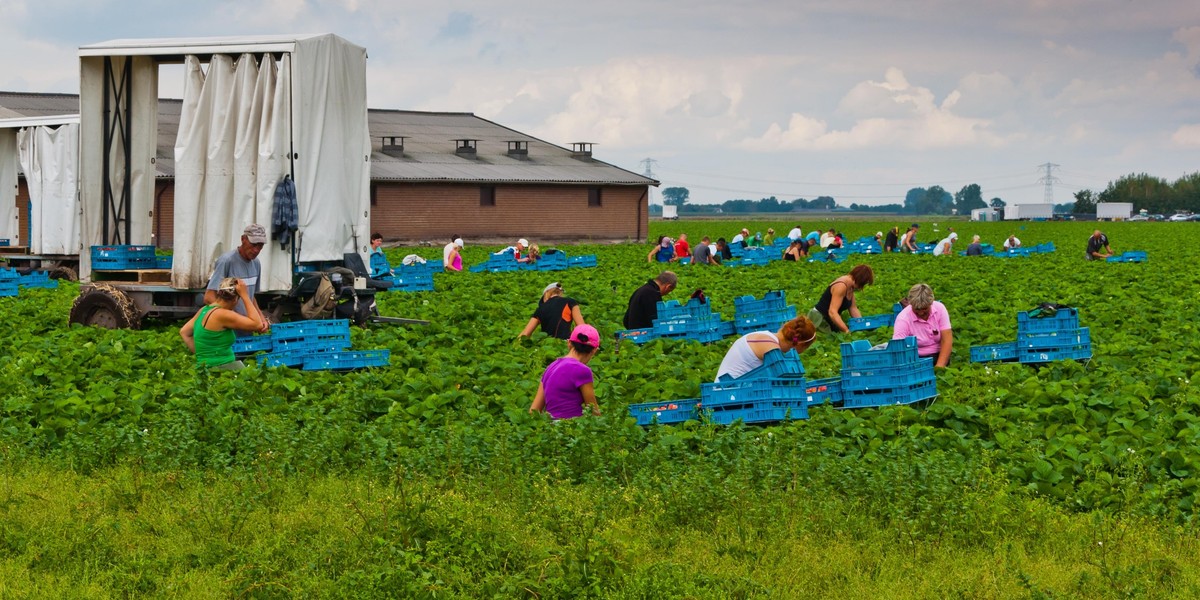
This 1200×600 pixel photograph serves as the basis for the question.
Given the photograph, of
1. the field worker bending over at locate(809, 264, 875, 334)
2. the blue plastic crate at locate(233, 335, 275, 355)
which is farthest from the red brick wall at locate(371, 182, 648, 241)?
the blue plastic crate at locate(233, 335, 275, 355)

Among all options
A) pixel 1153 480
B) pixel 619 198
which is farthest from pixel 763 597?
pixel 619 198

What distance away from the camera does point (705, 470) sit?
296 inches

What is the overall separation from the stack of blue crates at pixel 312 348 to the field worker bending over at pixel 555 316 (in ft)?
7.19

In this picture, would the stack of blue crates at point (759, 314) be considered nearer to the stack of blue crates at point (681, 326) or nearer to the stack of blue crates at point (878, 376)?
the stack of blue crates at point (681, 326)

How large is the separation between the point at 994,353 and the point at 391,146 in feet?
135

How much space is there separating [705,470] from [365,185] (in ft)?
29.8

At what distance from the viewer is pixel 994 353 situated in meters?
12.0

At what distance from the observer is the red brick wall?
46.3m

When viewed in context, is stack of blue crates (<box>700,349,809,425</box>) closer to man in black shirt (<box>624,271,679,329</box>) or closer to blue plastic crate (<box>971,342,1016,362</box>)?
blue plastic crate (<box>971,342,1016,362</box>)

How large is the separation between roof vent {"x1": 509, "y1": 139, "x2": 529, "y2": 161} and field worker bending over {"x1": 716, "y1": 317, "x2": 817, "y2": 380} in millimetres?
44828

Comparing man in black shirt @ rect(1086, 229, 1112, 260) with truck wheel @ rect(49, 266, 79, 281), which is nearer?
truck wheel @ rect(49, 266, 79, 281)

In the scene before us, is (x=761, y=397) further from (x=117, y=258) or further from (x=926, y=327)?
(x=117, y=258)

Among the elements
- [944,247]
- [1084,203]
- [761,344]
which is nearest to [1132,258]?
[944,247]

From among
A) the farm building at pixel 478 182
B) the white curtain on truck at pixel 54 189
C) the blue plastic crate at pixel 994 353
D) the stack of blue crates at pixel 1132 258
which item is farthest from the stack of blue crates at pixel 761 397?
the farm building at pixel 478 182
